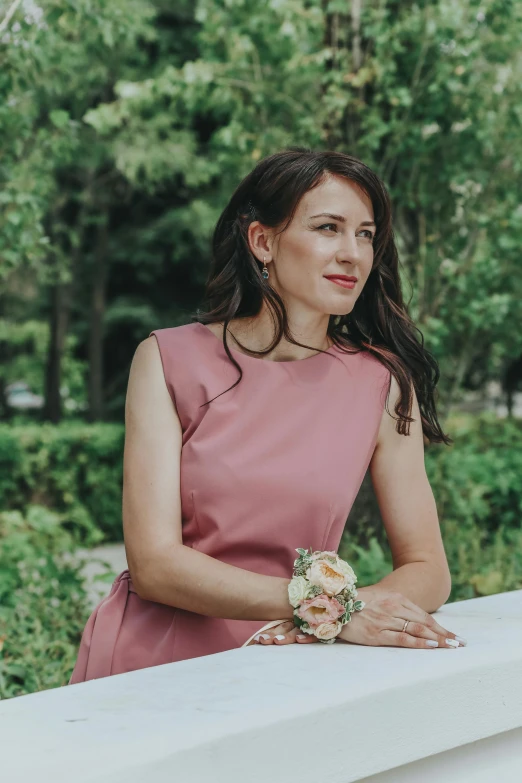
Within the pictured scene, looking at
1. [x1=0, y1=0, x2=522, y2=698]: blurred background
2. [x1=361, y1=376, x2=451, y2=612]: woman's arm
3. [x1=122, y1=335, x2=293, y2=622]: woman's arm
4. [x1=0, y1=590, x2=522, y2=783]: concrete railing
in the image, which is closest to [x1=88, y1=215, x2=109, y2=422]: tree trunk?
[x1=0, y1=0, x2=522, y2=698]: blurred background

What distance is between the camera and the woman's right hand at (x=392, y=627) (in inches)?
78.9

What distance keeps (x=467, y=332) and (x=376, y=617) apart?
16.1ft

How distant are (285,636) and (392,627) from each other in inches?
8.9

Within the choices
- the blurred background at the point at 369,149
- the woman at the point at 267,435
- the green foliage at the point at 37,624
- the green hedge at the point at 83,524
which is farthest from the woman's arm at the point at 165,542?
the green foliage at the point at 37,624

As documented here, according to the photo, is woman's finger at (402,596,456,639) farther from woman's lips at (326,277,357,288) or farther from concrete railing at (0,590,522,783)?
woman's lips at (326,277,357,288)

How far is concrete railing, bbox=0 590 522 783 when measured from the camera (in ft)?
4.66

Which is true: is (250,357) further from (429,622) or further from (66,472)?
(66,472)

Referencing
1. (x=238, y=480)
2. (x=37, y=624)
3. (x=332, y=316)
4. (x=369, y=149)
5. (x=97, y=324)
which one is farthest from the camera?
(x=97, y=324)

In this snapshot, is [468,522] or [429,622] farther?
[468,522]

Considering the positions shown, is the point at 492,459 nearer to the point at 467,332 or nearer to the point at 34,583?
the point at 467,332

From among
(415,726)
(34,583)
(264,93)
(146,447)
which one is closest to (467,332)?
(264,93)

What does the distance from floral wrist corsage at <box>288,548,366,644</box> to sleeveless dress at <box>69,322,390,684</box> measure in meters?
0.30

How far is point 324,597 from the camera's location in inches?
79.4

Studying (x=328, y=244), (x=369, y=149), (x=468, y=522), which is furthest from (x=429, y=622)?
(x=468, y=522)
